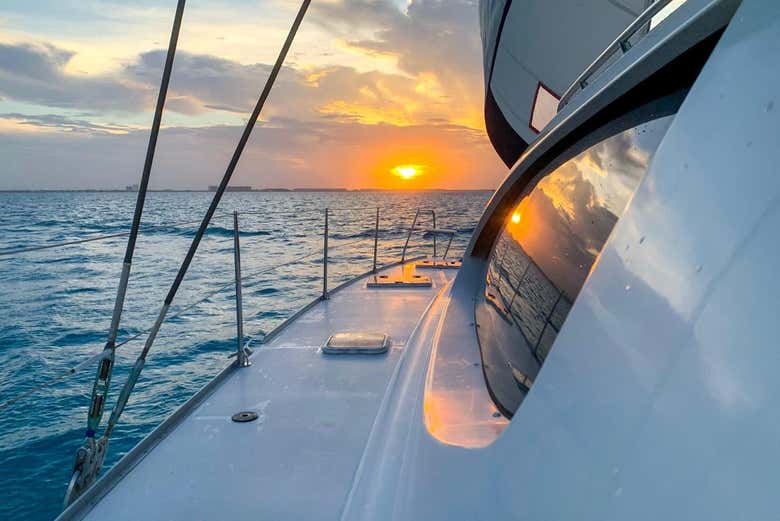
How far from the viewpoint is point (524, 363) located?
1257 mm

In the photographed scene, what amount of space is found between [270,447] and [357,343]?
133 centimetres

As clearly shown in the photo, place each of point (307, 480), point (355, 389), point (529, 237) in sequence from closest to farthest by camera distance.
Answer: point (529, 237)
point (307, 480)
point (355, 389)

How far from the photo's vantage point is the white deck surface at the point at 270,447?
1.85 meters

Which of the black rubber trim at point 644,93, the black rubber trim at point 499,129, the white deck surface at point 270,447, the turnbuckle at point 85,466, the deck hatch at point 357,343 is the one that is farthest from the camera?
the black rubber trim at point 499,129

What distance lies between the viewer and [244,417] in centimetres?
252

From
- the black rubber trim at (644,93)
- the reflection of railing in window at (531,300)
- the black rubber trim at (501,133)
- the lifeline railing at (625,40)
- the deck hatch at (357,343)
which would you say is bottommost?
the deck hatch at (357,343)

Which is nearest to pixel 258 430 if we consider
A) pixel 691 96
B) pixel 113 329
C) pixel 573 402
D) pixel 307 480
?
pixel 307 480

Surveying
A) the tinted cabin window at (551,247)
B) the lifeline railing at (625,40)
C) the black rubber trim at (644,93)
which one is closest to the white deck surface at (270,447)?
the tinted cabin window at (551,247)

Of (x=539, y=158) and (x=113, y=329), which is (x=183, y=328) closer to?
(x=113, y=329)

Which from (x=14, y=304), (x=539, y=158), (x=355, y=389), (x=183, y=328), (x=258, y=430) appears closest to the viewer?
(x=539, y=158)

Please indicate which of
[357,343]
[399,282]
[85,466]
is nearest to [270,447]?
[85,466]

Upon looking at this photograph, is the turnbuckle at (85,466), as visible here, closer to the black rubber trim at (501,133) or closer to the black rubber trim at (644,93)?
the black rubber trim at (644,93)

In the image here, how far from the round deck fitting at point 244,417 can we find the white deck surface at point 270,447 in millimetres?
42

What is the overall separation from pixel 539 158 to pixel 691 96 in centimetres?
99
